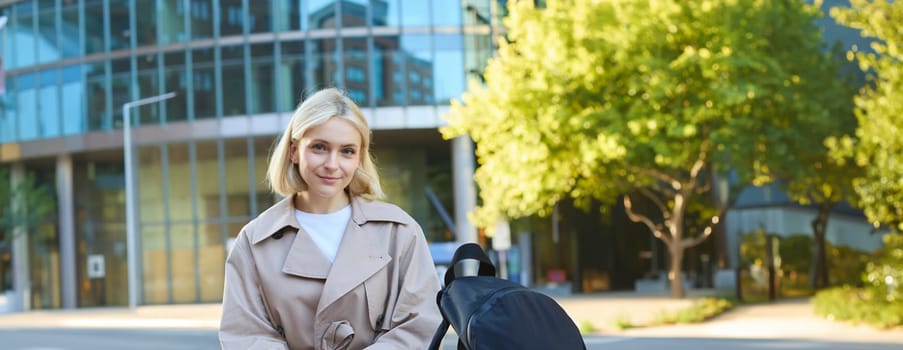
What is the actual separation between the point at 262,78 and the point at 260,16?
6.86 ft

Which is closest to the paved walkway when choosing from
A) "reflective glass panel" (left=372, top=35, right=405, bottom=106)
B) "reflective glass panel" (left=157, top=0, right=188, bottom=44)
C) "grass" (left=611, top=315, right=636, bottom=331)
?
"grass" (left=611, top=315, right=636, bottom=331)

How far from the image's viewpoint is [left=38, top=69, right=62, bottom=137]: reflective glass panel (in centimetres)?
4234

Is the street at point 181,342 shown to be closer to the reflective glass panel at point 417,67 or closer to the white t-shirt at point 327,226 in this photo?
the white t-shirt at point 327,226

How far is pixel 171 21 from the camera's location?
133ft

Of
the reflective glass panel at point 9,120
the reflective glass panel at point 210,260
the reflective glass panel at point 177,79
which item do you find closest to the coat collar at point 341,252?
the reflective glass panel at point 177,79

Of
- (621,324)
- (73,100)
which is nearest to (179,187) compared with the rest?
(73,100)

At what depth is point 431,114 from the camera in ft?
124

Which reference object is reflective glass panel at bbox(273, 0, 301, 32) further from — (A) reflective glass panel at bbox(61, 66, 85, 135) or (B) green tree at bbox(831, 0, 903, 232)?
(B) green tree at bbox(831, 0, 903, 232)

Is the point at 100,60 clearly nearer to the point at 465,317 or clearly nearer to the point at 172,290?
the point at 172,290

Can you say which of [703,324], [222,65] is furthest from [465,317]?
[222,65]

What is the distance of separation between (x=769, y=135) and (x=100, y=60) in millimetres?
24895

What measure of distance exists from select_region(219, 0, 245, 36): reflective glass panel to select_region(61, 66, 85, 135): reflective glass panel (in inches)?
237

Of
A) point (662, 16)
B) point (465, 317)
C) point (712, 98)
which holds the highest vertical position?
point (662, 16)

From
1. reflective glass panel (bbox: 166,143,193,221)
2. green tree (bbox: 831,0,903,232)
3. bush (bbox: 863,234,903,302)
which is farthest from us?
reflective glass panel (bbox: 166,143,193,221)
